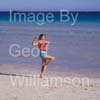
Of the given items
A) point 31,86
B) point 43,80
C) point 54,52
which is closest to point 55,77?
point 43,80

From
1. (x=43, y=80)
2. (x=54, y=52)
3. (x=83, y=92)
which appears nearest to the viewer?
(x=83, y=92)

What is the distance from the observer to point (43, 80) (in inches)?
464

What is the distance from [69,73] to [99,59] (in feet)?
11.0

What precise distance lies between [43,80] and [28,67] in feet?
9.96

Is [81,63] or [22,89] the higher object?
[22,89]

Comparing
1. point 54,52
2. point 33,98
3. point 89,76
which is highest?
point 33,98

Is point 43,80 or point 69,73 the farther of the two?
point 69,73

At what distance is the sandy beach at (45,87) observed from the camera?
387 inches

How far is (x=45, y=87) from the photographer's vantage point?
1082 centimetres

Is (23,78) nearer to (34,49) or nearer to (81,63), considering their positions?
(81,63)

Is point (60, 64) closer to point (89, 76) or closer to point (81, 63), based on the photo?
point (81, 63)

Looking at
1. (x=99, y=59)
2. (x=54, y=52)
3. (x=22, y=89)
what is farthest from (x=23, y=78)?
(x=54, y=52)

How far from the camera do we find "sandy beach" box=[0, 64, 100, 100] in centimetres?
983

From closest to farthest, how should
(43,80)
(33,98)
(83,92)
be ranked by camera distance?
(33,98), (83,92), (43,80)
